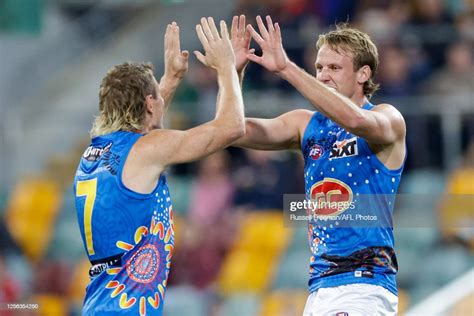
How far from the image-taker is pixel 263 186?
32.7ft

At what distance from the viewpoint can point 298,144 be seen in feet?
19.3

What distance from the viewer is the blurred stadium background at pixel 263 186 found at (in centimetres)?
924

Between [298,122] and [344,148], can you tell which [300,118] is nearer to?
[298,122]

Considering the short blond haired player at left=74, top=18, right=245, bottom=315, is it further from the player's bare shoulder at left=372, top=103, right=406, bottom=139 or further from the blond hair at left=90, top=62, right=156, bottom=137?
the player's bare shoulder at left=372, top=103, right=406, bottom=139

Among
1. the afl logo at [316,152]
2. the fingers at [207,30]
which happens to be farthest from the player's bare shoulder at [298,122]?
the fingers at [207,30]

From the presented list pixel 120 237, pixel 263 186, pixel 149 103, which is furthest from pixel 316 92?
pixel 263 186

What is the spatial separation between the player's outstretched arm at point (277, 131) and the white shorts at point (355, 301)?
961mm

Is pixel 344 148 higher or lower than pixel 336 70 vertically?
lower

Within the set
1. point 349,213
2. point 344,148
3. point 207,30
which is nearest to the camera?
point 207,30

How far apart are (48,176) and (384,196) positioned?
24.1 ft

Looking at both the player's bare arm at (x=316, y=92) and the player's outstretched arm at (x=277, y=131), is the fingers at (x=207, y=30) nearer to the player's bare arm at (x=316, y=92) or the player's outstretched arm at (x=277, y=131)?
the player's bare arm at (x=316, y=92)

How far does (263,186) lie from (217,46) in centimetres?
487

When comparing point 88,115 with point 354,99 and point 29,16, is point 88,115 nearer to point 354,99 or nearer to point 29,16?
point 29,16

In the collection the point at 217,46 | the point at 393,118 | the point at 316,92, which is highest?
the point at 217,46
